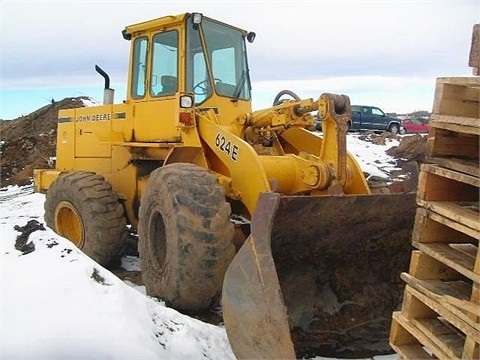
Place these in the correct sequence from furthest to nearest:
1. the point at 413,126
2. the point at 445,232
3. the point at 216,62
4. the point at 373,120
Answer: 1. the point at 413,126
2. the point at 373,120
3. the point at 216,62
4. the point at 445,232

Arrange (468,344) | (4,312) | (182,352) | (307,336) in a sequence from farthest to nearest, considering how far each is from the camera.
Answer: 1. (307,336)
2. (182,352)
3. (4,312)
4. (468,344)

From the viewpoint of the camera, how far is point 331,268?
4.95 metres

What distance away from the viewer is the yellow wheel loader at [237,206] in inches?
167

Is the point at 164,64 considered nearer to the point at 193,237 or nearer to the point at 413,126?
the point at 193,237

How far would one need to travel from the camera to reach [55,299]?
359 centimetres

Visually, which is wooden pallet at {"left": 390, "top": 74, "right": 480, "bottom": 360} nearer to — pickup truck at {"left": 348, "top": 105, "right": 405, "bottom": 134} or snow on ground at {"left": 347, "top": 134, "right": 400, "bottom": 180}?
snow on ground at {"left": 347, "top": 134, "right": 400, "bottom": 180}

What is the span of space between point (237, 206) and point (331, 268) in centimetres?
131

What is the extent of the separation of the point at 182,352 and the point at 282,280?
122cm

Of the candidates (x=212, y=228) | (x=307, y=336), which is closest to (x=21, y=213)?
(x=212, y=228)

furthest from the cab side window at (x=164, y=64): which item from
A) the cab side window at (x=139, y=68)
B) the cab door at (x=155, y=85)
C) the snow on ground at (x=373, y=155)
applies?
the snow on ground at (x=373, y=155)

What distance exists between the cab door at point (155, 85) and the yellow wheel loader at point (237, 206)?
0.02 m

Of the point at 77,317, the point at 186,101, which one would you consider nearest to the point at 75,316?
the point at 77,317

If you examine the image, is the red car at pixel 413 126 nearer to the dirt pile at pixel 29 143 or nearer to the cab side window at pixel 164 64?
the dirt pile at pixel 29 143

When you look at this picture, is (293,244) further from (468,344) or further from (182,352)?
(468,344)
